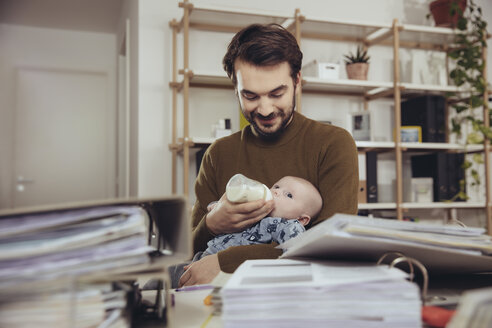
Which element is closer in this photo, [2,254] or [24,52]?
[2,254]

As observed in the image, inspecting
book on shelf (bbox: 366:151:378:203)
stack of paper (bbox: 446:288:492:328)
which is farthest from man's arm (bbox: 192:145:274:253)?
book on shelf (bbox: 366:151:378:203)

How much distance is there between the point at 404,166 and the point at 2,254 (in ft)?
11.3

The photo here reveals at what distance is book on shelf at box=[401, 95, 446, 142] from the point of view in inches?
124

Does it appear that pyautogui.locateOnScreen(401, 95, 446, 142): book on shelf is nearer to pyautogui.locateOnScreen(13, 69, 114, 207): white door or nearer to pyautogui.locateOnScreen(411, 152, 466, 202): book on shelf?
pyautogui.locateOnScreen(411, 152, 466, 202): book on shelf

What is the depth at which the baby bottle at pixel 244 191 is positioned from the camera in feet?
3.58

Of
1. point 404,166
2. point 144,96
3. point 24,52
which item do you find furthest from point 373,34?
point 24,52

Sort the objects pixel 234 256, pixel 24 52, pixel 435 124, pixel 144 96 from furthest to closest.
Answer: pixel 24 52, pixel 435 124, pixel 144 96, pixel 234 256

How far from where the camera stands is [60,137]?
4816 mm

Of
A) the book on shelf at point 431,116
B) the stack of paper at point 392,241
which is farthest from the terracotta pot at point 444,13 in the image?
the stack of paper at point 392,241

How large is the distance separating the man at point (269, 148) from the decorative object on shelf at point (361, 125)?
1783 millimetres

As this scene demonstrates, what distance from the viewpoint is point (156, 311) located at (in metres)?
0.55

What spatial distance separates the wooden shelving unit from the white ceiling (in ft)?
4.86

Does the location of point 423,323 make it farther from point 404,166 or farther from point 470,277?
point 404,166

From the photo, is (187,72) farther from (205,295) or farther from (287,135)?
(205,295)
